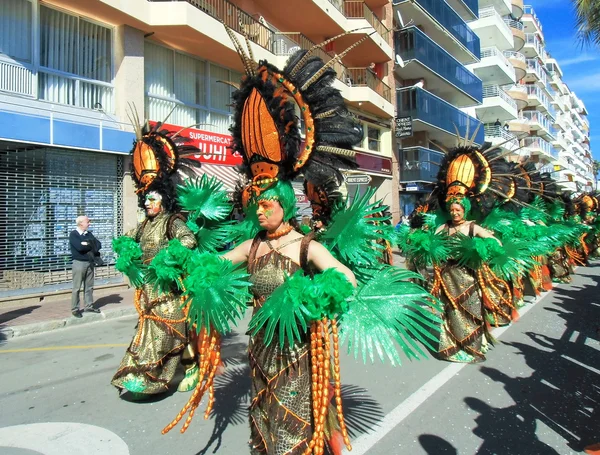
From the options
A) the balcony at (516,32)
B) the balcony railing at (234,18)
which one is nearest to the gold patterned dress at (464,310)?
the balcony railing at (234,18)

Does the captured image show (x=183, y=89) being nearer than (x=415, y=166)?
Yes

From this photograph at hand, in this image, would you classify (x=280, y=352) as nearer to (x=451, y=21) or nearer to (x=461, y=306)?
(x=461, y=306)

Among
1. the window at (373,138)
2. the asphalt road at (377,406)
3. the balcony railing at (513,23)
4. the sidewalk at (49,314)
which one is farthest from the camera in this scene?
the balcony railing at (513,23)

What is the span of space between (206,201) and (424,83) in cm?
2328

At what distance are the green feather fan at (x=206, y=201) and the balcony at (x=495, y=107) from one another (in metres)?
31.0

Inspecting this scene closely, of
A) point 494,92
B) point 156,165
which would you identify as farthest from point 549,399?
point 494,92

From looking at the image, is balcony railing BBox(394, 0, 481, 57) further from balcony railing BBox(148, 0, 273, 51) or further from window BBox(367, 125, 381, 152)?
balcony railing BBox(148, 0, 273, 51)

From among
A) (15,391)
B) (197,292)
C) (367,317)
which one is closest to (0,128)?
(15,391)

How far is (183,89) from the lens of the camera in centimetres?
→ 1230

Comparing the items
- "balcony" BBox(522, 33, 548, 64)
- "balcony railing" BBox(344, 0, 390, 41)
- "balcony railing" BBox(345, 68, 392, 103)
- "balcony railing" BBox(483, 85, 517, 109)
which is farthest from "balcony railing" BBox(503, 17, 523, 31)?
"balcony railing" BBox(344, 0, 390, 41)

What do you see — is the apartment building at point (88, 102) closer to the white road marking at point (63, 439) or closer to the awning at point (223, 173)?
the awning at point (223, 173)

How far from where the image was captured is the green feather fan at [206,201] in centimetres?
429

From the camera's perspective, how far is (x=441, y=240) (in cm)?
507

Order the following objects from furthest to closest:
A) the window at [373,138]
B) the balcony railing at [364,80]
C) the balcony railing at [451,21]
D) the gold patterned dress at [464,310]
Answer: the balcony railing at [451,21], the window at [373,138], the balcony railing at [364,80], the gold patterned dress at [464,310]
